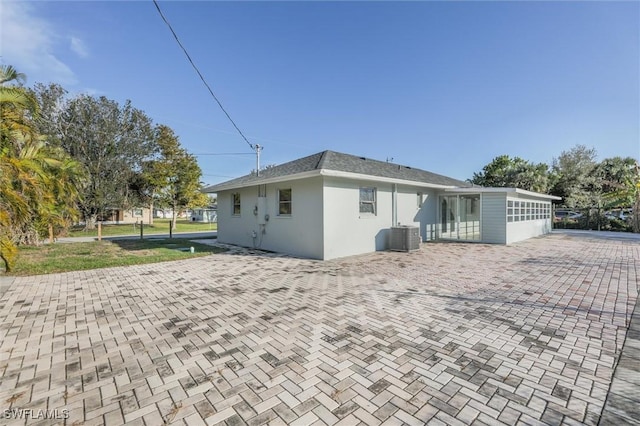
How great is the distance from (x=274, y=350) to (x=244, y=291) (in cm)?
262

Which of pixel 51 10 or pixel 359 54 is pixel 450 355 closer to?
pixel 51 10

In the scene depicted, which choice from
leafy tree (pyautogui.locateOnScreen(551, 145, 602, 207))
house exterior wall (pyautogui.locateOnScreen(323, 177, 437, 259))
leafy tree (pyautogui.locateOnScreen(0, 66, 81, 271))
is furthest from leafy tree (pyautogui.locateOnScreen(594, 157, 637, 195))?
leafy tree (pyautogui.locateOnScreen(0, 66, 81, 271))

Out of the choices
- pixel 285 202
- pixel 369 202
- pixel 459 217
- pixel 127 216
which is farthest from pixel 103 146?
pixel 459 217

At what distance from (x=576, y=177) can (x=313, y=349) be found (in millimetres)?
35971

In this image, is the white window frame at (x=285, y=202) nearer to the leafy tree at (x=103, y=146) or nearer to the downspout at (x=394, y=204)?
the downspout at (x=394, y=204)

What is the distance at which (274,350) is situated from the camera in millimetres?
3166

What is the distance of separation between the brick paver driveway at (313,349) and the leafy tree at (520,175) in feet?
75.2

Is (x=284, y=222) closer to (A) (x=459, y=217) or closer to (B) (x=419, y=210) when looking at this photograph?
(B) (x=419, y=210)

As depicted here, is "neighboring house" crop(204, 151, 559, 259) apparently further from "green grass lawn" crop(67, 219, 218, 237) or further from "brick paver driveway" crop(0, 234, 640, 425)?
"green grass lawn" crop(67, 219, 218, 237)

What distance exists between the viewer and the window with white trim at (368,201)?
10727mm

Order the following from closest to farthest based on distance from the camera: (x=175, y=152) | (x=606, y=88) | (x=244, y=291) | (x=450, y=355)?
(x=450, y=355), (x=244, y=291), (x=606, y=88), (x=175, y=152)

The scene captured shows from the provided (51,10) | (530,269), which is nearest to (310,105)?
(51,10)

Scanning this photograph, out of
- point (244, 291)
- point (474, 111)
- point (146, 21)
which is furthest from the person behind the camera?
point (474, 111)

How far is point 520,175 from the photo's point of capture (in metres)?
25.6
